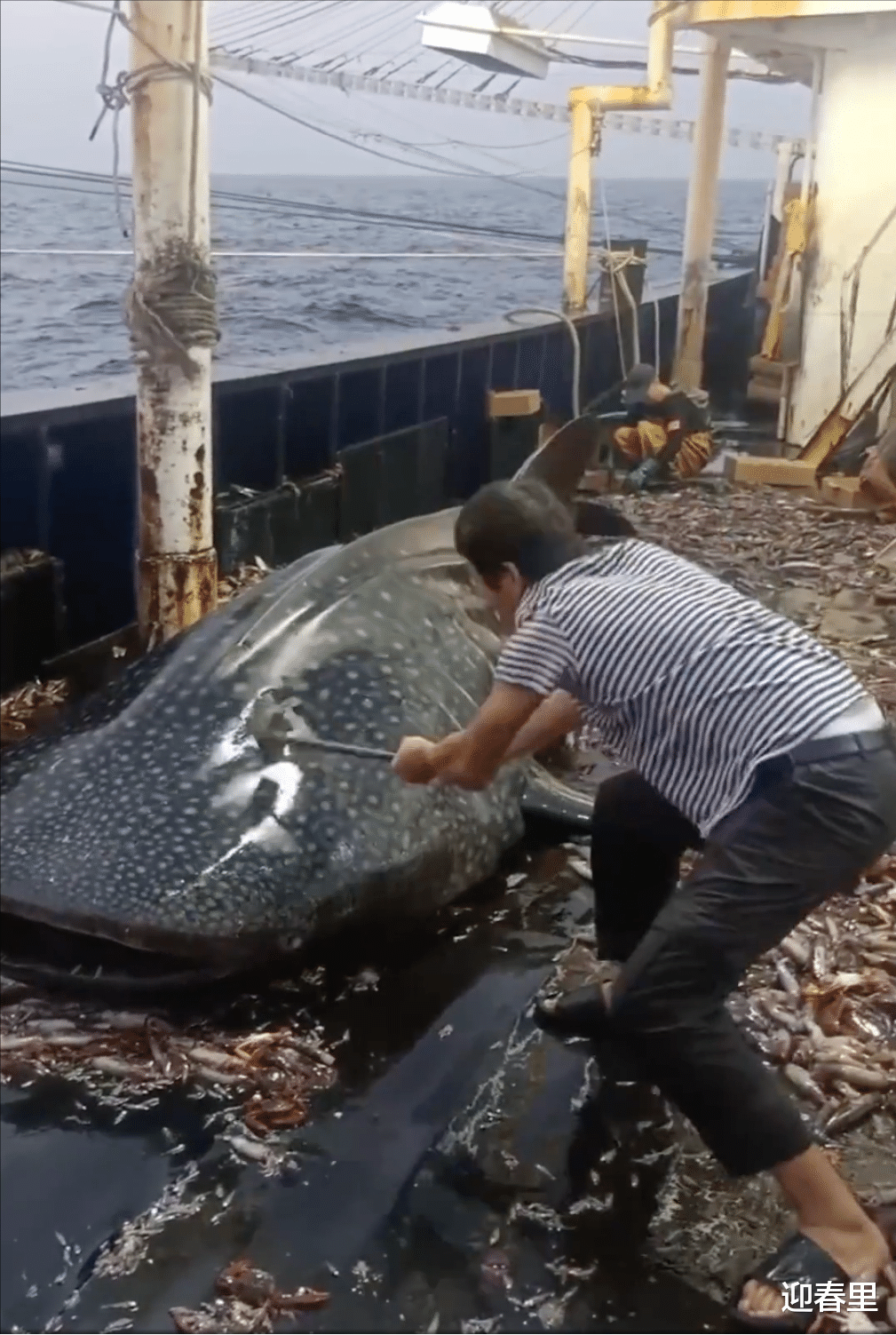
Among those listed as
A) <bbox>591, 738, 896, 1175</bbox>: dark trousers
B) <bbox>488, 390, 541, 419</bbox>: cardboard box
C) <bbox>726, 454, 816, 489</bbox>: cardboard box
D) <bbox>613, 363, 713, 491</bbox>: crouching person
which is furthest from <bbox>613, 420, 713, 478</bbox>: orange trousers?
<bbox>591, 738, 896, 1175</bbox>: dark trousers

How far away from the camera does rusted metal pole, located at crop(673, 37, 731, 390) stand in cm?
1328

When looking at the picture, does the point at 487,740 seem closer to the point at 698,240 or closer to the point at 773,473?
the point at 773,473

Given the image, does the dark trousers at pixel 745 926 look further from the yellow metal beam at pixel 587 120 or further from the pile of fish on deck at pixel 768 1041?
the yellow metal beam at pixel 587 120

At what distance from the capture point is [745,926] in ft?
8.40

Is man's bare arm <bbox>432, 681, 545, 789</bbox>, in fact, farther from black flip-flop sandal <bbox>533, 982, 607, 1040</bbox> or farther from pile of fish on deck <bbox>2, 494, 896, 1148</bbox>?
pile of fish on deck <bbox>2, 494, 896, 1148</bbox>

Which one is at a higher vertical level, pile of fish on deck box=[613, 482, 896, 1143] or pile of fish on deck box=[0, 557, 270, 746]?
pile of fish on deck box=[613, 482, 896, 1143]

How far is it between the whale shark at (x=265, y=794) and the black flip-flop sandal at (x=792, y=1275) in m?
1.50

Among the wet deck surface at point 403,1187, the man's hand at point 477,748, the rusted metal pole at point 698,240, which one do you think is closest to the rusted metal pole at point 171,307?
the wet deck surface at point 403,1187

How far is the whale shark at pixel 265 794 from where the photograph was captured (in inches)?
135

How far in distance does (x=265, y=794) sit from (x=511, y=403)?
7141 millimetres

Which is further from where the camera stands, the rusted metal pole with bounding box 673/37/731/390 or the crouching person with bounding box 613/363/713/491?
the rusted metal pole with bounding box 673/37/731/390

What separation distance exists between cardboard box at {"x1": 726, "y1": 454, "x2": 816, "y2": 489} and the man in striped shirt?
7.24m

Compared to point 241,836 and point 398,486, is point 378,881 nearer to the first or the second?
point 241,836

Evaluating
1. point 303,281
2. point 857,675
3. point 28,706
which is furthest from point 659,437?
point 303,281
